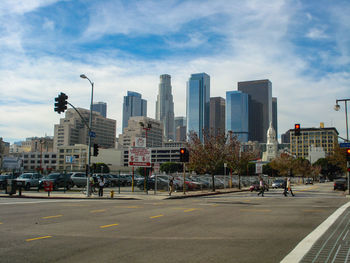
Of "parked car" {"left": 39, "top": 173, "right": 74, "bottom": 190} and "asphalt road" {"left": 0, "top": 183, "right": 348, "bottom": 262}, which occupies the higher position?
"parked car" {"left": 39, "top": 173, "right": 74, "bottom": 190}

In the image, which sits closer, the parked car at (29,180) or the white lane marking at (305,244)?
the white lane marking at (305,244)

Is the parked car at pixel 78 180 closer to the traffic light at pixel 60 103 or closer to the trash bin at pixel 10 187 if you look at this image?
the trash bin at pixel 10 187

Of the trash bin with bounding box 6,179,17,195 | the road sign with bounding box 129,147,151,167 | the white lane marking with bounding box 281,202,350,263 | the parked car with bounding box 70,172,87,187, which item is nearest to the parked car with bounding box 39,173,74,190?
the parked car with bounding box 70,172,87,187

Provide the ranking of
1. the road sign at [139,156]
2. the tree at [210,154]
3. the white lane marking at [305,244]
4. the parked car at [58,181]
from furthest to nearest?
the tree at [210,154] → the parked car at [58,181] → the road sign at [139,156] → the white lane marking at [305,244]

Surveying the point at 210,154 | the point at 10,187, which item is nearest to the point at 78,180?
the point at 10,187

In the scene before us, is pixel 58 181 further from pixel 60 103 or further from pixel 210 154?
pixel 210 154

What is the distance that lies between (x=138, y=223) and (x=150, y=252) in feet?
16.3

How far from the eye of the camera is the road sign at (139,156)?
31.6 m

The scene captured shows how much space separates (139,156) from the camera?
31.9 metres

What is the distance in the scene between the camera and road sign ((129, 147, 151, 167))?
Answer: 1245 inches

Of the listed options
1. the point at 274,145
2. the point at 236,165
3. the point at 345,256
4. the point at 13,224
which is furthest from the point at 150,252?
the point at 274,145

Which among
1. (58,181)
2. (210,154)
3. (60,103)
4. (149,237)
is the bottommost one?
(149,237)

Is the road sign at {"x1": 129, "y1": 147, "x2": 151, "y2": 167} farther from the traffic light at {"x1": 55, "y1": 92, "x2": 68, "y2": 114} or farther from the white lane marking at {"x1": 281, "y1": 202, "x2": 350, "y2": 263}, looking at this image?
the white lane marking at {"x1": 281, "y1": 202, "x2": 350, "y2": 263}

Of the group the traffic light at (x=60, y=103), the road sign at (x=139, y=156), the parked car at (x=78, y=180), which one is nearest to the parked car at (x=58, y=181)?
the parked car at (x=78, y=180)
